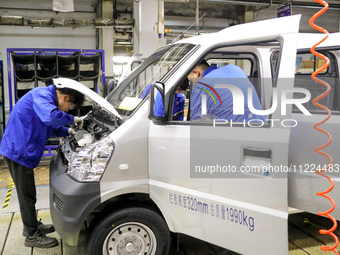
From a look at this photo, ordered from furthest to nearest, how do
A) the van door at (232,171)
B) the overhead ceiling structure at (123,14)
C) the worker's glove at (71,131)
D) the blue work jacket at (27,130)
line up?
the overhead ceiling structure at (123,14) → the worker's glove at (71,131) → the blue work jacket at (27,130) → the van door at (232,171)

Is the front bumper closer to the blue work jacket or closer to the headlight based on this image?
the headlight

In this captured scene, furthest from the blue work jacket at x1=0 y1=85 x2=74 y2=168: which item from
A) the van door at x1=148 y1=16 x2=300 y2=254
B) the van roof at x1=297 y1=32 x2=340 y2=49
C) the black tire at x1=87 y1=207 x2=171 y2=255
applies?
the van roof at x1=297 y1=32 x2=340 y2=49

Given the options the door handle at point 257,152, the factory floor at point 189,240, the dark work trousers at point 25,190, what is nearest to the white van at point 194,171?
the door handle at point 257,152

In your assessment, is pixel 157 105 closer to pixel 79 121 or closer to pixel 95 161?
pixel 95 161

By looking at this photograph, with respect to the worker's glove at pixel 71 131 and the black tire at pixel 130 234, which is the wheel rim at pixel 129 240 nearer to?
the black tire at pixel 130 234

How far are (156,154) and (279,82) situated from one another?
1032mm

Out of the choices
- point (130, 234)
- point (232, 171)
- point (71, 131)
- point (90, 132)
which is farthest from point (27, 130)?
point (232, 171)

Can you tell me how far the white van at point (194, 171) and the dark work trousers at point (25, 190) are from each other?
0.57 meters

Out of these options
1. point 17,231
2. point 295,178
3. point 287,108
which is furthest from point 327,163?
point 17,231

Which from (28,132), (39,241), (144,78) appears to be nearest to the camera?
(144,78)

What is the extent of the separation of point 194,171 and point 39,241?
1.90 metres

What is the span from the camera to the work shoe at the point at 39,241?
3406mm

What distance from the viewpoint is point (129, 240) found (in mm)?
2723

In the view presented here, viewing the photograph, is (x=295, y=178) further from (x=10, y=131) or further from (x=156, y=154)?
(x=10, y=131)
